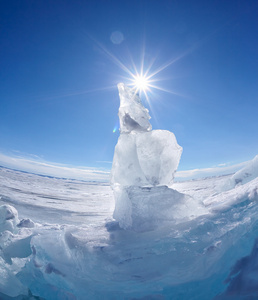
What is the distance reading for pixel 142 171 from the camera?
3.92 metres

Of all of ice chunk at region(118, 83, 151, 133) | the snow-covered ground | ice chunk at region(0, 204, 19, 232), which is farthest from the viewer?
ice chunk at region(0, 204, 19, 232)

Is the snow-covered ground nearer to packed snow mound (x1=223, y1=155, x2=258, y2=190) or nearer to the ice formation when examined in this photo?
the ice formation

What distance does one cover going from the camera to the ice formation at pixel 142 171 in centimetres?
343

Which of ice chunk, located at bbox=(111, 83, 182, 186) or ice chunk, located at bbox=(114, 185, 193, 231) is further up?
ice chunk, located at bbox=(111, 83, 182, 186)

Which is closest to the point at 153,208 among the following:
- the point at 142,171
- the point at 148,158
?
the point at 142,171

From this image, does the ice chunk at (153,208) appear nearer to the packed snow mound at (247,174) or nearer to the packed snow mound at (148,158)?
the packed snow mound at (148,158)

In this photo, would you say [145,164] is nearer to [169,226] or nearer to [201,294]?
[169,226]

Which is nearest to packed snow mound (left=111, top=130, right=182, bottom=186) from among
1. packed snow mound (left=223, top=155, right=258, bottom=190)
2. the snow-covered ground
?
the snow-covered ground

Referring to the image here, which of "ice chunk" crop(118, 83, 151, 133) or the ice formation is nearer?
the ice formation

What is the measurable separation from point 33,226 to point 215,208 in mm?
5346

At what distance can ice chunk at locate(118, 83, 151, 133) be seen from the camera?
13.8ft

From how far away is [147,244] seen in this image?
304cm

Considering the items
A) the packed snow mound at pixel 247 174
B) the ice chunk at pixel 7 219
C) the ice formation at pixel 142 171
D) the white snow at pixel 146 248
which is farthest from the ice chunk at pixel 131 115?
the ice chunk at pixel 7 219

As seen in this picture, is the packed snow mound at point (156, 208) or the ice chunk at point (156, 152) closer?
the packed snow mound at point (156, 208)
